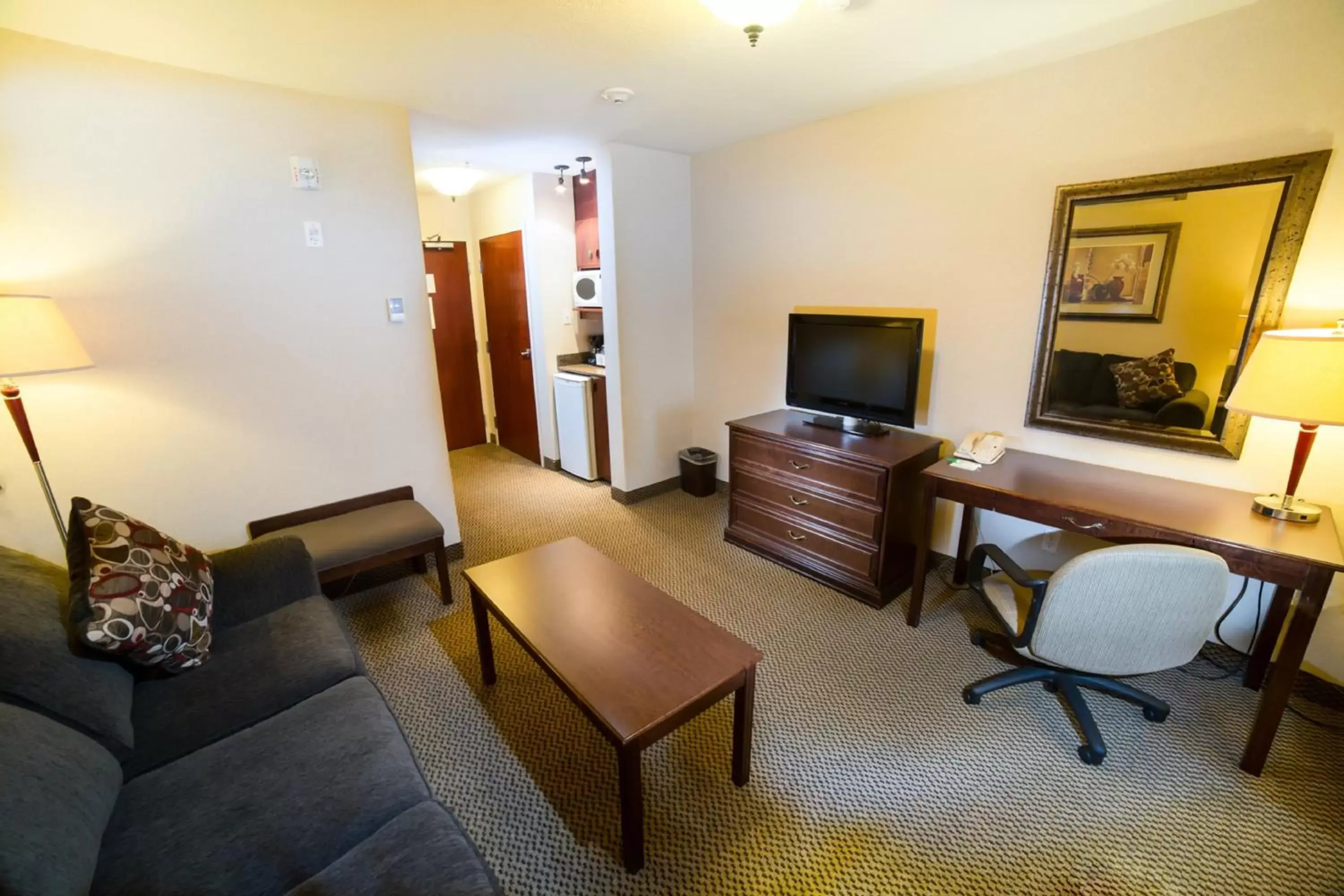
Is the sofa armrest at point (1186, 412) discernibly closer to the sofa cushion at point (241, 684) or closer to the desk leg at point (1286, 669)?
the desk leg at point (1286, 669)

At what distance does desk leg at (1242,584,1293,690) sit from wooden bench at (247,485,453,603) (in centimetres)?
341

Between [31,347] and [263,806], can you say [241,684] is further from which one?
[31,347]

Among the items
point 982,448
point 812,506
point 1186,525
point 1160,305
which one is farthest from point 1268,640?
point 812,506

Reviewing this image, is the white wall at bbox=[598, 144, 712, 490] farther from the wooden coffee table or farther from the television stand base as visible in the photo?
the wooden coffee table

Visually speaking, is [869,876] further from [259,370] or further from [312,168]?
[312,168]

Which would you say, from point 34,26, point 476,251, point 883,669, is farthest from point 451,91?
point 883,669

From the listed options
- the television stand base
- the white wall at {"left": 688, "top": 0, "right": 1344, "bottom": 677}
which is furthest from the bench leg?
the television stand base

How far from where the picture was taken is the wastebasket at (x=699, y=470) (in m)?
4.01

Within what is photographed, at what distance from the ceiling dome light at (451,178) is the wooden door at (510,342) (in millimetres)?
674

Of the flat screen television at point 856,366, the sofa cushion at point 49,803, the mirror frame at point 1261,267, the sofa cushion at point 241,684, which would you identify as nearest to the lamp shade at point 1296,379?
the mirror frame at point 1261,267

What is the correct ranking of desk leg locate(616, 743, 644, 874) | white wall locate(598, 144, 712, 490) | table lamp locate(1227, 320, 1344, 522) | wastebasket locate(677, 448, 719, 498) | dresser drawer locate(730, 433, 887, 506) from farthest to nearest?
wastebasket locate(677, 448, 719, 498) → white wall locate(598, 144, 712, 490) → dresser drawer locate(730, 433, 887, 506) → table lamp locate(1227, 320, 1344, 522) → desk leg locate(616, 743, 644, 874)

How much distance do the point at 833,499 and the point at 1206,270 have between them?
1.66 metres

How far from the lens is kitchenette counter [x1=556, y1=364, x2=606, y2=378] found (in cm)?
419

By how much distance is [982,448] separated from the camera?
2438 mm
